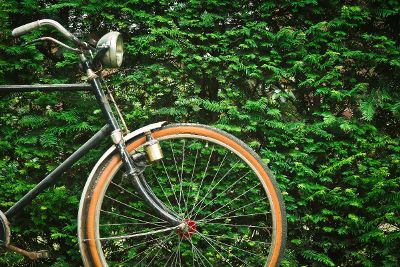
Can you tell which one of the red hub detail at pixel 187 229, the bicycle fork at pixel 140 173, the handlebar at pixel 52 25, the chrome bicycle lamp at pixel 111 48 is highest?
the handlebar at pixel 52 25

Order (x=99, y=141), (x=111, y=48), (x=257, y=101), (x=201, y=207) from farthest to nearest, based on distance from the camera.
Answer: (x=201, y=207) → (x=257, y=101) → (x=99, y=141) → (x=111, y=48)

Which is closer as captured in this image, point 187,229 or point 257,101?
point 187,229

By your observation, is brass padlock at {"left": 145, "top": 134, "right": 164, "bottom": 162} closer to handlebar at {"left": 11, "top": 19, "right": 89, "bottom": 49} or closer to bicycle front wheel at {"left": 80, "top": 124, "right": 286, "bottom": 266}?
bicycle front wheel at {"left": 80, "top": 124, "right": 286, "bottom": 266}

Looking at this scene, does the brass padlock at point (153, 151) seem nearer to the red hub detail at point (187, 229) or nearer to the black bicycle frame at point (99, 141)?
the black bicycle frame at point (99, 141)

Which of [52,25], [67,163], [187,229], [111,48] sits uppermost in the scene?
[52,25]

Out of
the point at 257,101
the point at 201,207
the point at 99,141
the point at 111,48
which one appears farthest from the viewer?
the point at 201,207

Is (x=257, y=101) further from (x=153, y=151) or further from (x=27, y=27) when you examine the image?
(x=27, y=27)

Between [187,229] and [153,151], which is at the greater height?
[153,151]

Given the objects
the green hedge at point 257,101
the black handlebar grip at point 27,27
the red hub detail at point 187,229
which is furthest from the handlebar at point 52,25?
the red hub detail at point 187,229

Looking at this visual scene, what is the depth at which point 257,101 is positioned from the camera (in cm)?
224

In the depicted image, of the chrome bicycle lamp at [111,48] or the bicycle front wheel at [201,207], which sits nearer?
the chrome bicycle lamp at [111,48]

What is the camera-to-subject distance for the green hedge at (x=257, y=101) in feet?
7.09

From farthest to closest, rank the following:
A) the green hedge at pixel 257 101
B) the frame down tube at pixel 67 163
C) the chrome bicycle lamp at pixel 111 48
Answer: the green hedge at pixel 257 101 < the frame down tube at pixel 67 163 < the chrome bicycle lamp at pixel 111 48

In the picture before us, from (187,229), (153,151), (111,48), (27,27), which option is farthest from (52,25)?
(187,229)
